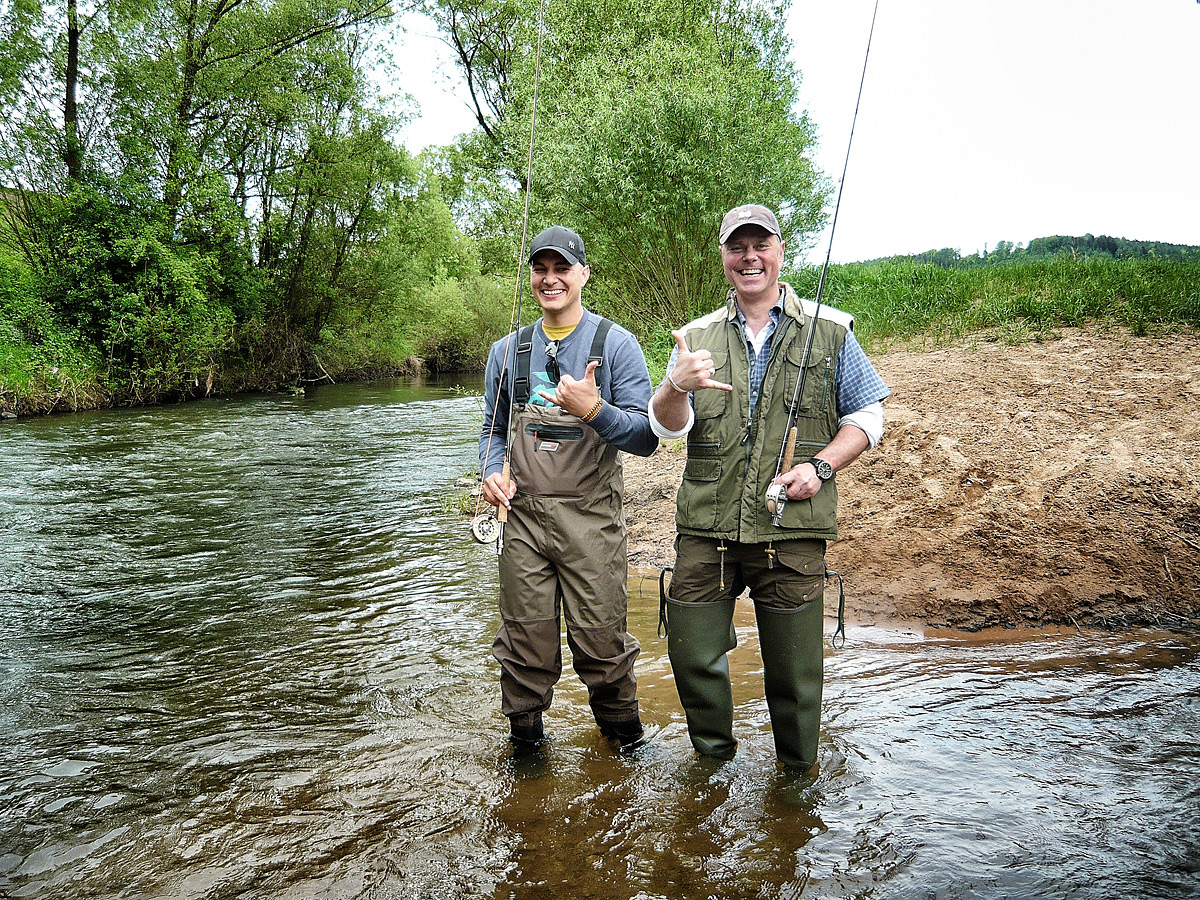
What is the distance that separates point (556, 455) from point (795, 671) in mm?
1208

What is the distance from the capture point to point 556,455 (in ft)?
11.0

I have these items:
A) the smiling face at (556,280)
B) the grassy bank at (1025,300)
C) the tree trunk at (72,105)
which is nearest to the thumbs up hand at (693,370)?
the smiling face at (556,280)

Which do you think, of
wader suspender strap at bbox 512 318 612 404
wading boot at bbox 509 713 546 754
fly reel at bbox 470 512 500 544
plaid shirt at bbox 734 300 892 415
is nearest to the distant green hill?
plaid shirt at bbox 734 300 892 415

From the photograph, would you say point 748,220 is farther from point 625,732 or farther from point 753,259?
point 625,732

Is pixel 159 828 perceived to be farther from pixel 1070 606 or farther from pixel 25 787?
pixel 1070 606

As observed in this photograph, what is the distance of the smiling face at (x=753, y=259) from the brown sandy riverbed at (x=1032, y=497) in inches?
107

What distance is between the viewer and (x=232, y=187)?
26812mm

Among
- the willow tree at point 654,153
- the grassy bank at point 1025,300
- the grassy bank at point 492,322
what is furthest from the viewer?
the willow tree at point 654,153

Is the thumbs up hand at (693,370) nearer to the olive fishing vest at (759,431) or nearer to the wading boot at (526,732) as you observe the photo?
the olive fishing vest at (759,431)

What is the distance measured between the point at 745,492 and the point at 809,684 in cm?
74

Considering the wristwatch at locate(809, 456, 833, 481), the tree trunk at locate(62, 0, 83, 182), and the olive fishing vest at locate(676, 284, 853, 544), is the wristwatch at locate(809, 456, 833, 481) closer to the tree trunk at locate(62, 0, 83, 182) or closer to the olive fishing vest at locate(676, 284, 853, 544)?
the olive fishing vest at locate(676, 284, 853, 544)

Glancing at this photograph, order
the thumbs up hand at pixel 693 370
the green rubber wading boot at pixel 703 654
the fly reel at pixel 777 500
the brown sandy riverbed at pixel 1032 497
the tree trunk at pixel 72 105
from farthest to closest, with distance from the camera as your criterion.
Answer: the tree trunk at pixel 72 105 → the brown sandy riverbed at pixel 1032 497 → the green rubber wading boot at pixel 703 654 → the fly reel at pixel 777 500 → the thumbs up hand at pixel 693 370

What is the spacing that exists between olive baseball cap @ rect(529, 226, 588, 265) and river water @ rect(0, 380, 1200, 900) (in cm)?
209

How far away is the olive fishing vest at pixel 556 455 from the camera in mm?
3355
